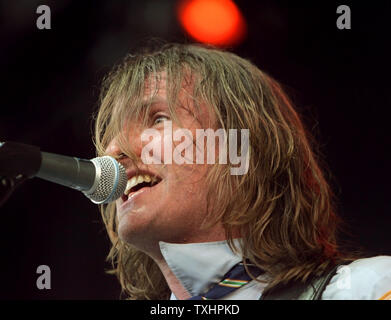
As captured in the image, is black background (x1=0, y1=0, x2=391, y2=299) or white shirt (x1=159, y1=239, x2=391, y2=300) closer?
white shirt (x1=159, y1=239, x2=391, y2=300)

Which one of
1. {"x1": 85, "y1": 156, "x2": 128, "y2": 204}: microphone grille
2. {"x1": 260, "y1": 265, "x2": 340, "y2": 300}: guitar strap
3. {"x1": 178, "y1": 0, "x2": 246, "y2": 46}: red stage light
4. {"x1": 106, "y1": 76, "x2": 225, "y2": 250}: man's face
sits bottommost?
{"x1": 260, "y1": 265, "x2": 340, "y2": 300}: guitar strap

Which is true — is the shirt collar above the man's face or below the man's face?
below

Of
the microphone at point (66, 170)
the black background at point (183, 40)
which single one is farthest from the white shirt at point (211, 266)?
the black background at point (183, 40)

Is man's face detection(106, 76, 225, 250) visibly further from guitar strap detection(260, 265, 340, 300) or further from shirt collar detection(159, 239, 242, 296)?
guitar strap detection(260, 265, 340, 300)

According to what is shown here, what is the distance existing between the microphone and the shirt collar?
0.28 metres

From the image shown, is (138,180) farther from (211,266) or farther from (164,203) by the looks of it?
(211,266)

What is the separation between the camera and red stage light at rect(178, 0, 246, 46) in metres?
1.87

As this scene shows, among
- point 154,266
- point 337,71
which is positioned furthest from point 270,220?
point 337,71

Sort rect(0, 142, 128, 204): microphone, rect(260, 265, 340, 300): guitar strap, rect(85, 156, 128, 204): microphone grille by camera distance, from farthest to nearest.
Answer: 1. rect(260, 265, 340, 300): guitar strap
2. rect(85, 156, 128, 204): microphone grille
3. rect(0, 142, 128, 204): microphone

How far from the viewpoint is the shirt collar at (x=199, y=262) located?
1.43 m

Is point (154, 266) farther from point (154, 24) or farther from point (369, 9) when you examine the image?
point (369, 9)

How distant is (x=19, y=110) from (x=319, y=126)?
956 mm

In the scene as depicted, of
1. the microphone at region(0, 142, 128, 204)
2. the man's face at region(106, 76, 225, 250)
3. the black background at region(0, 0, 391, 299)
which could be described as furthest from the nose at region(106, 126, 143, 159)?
the black background at region(0, 0, 391, 299)

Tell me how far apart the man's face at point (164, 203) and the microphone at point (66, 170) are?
0.19m
